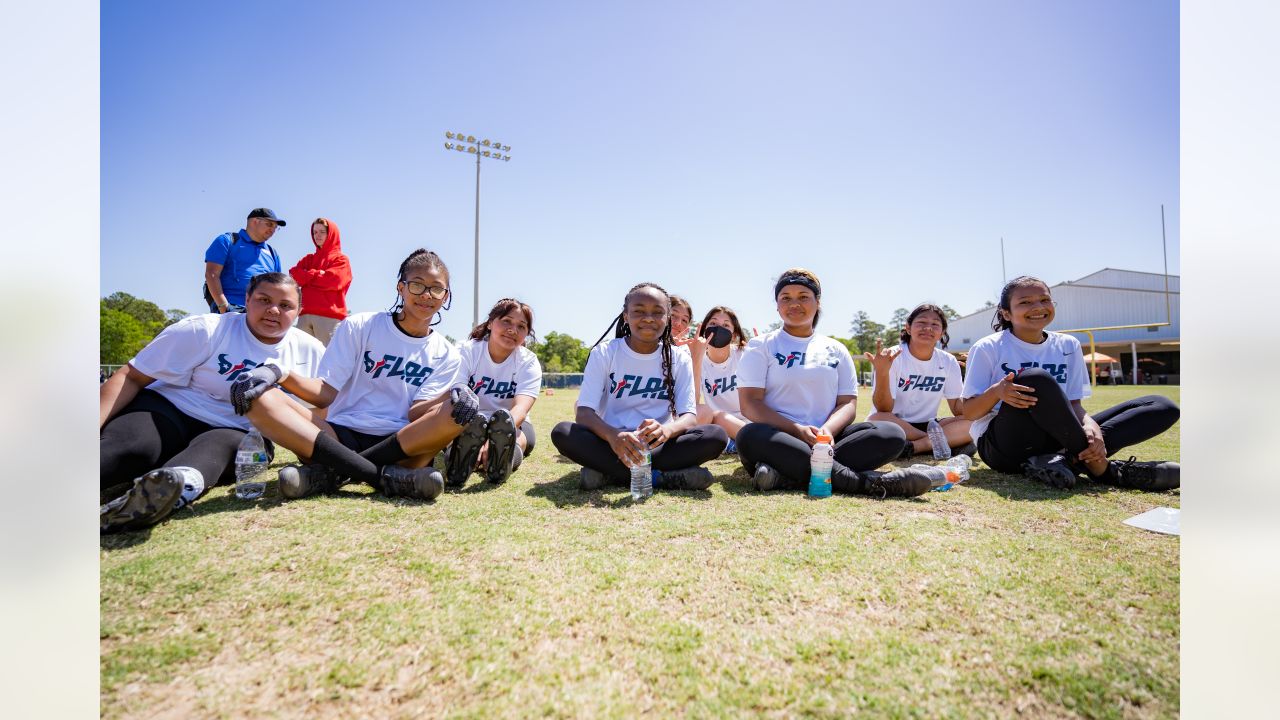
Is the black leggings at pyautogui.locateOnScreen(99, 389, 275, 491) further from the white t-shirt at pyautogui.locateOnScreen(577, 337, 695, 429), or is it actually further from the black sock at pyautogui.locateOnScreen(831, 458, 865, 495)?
the black sock at pyautogui.locateOnScreen(831, 458, 865, 495)

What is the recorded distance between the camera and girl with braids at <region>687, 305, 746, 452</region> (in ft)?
17.8

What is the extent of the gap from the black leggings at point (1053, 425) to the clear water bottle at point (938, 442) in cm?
70

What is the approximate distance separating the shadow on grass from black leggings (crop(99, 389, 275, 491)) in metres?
1.70

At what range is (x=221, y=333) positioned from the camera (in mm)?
3270

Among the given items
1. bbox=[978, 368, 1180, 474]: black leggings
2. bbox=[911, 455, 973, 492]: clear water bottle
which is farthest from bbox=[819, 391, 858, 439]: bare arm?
bbox=[978, 368, 1180, 474]: black leggings

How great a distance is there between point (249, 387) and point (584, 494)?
2.00 m

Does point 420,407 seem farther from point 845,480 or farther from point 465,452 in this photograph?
point 845,480

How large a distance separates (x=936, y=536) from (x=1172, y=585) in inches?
31.4

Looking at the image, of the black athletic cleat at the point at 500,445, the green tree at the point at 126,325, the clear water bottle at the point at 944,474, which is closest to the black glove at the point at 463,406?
the black athletic cleat at the point at 500,445

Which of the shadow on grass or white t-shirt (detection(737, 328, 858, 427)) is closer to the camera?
the shadow on grass

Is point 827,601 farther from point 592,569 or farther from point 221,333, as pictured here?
point 221,333

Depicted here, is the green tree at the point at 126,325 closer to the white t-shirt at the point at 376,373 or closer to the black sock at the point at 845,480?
the white t-shirt at the point at 376,373

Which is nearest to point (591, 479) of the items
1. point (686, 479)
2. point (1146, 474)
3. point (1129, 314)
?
point (686, 479)
